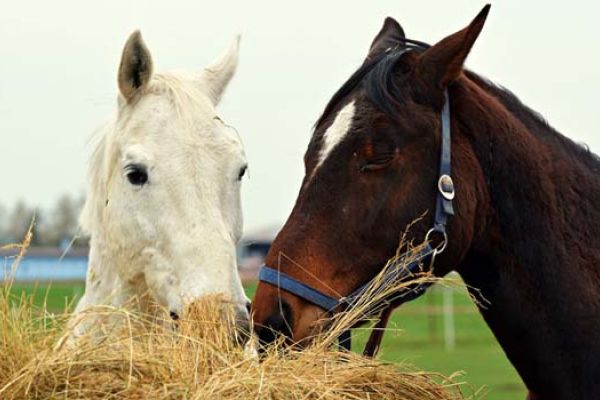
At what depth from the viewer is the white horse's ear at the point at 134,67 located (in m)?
5.26

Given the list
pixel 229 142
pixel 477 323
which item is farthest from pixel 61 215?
pixel 229 142

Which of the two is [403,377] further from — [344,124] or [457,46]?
[457,46]

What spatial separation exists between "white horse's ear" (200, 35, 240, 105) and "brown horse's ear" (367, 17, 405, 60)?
0.94 m

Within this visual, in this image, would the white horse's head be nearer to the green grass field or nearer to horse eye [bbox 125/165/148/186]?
horse eye [bbox 125/165/148/186]

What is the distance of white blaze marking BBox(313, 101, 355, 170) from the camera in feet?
14.3

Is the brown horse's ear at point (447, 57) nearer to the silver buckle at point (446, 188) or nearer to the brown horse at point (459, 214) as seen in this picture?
the brown horse at point (459, 214)

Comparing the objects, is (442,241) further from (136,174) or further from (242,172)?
(136,174)

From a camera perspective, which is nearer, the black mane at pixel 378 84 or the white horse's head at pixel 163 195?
the black mane at pixel 378 84

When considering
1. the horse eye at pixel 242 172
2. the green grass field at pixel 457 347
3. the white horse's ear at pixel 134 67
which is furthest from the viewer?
the green grass field at pixel 457 347

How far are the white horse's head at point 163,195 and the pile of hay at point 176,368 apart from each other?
0.77 metres

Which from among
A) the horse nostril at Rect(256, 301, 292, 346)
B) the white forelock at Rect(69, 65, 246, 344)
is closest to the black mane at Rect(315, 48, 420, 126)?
the white forelock at Rect(69, 65, 246, 344)

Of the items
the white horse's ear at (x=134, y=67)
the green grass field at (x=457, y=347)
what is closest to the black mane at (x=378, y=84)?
the white horse's ear at (x=134, y=67)

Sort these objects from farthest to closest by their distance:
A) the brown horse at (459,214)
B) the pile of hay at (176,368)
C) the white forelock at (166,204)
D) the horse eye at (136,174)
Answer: the horse eye at (136,174), the white forelock at (166,204), the brown horse at (459,214), the pile of hay at (176,368)

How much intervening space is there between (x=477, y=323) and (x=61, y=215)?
3464 cm
